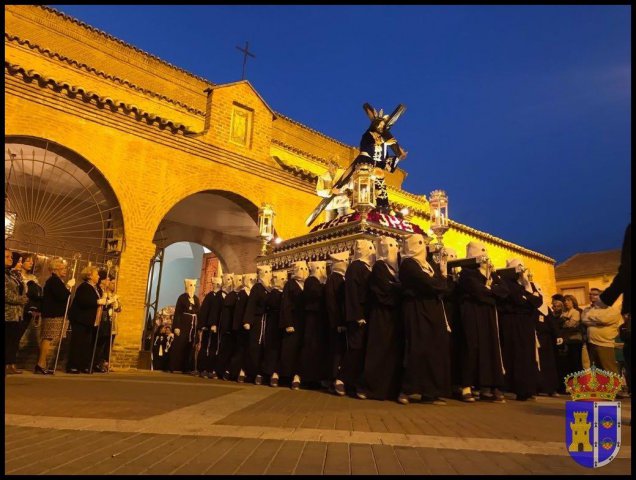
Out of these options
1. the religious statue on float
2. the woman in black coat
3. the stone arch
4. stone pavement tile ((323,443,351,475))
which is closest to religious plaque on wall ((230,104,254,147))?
the stone arch

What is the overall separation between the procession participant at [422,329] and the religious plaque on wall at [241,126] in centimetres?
899

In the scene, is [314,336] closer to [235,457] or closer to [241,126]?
[235,457]

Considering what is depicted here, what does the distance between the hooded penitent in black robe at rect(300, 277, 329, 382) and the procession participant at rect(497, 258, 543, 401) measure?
2626 millimetres

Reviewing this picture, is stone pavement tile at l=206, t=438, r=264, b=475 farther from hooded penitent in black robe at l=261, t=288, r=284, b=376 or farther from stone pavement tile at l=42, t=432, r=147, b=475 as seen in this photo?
hooded penitent in black robe at l=261, t=288, r=284, b=376

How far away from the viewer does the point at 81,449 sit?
2.61 meters

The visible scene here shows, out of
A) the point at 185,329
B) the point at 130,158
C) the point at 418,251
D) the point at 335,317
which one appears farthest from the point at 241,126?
the point at 418,251

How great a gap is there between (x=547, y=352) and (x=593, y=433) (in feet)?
18.0

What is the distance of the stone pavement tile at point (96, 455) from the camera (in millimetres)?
2197

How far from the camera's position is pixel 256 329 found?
7953 mm

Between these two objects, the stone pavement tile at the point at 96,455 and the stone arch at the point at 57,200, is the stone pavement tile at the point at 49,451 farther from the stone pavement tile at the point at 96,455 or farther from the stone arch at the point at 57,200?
the stone arch at the point at 57,200

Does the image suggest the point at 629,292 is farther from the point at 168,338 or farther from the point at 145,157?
the point at 168,338

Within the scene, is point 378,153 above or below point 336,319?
above

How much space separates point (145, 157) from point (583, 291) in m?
24.3

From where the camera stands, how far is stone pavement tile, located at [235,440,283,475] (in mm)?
2215
